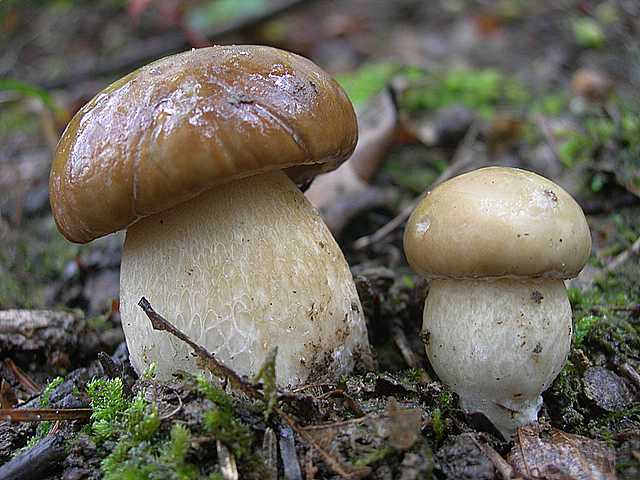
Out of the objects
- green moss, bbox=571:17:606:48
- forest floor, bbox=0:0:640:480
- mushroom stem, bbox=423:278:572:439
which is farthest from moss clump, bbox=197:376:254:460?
green moss, bbox=571:17:606:48

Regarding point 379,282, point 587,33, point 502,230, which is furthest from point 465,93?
point 502,230

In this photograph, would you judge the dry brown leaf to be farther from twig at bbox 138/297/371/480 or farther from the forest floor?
twig at bbox 138/297/371/480

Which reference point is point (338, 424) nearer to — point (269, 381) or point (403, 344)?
point (269, 381)

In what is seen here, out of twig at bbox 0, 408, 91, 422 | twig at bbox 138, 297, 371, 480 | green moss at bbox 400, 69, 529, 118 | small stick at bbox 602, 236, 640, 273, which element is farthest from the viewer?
green moss at bbox 400, 69, 529, 118

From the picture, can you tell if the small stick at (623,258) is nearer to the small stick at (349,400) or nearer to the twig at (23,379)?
the small stick at (349,400)

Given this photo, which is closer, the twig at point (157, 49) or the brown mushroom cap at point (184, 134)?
the brown mushroom cap at point (184, 134)

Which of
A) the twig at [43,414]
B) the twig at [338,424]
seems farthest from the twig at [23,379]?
the twig at [338,424]
